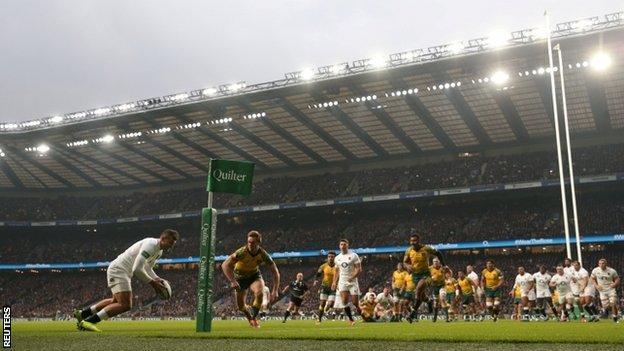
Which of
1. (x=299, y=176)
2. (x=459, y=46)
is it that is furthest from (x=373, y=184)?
(x=459, y=46)

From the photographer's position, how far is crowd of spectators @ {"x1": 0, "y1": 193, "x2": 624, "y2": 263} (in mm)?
44250

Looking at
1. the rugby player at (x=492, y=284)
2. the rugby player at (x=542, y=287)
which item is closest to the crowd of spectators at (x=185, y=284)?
the rugby player at (x=542, y=287)

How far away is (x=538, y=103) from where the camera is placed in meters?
41.6

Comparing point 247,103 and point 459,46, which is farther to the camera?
point 247,103

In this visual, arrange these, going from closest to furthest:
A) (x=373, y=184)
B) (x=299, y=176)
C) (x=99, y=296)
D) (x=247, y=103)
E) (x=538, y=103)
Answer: (x=538, y=103), (x=247, y=103), (x=373, y=184), (x=99, y=296), (x=299, y=176)

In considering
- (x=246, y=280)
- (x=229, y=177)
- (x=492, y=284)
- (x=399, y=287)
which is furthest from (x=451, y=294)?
(x=229, y=177)

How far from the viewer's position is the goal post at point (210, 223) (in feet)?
35.4

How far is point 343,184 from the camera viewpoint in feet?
179

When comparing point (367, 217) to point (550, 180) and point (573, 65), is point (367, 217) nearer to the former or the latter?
point (550, 180)

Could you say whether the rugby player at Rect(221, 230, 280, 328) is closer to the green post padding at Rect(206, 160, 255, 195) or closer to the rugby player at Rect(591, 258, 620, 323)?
the green post padding at Rect(206, 160, 255, 195)

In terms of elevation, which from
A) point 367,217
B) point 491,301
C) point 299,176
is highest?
point 299,176

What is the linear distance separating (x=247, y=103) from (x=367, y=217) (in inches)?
634

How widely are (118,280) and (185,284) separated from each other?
4519cm

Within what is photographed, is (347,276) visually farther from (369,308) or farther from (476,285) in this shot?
(476,285)
